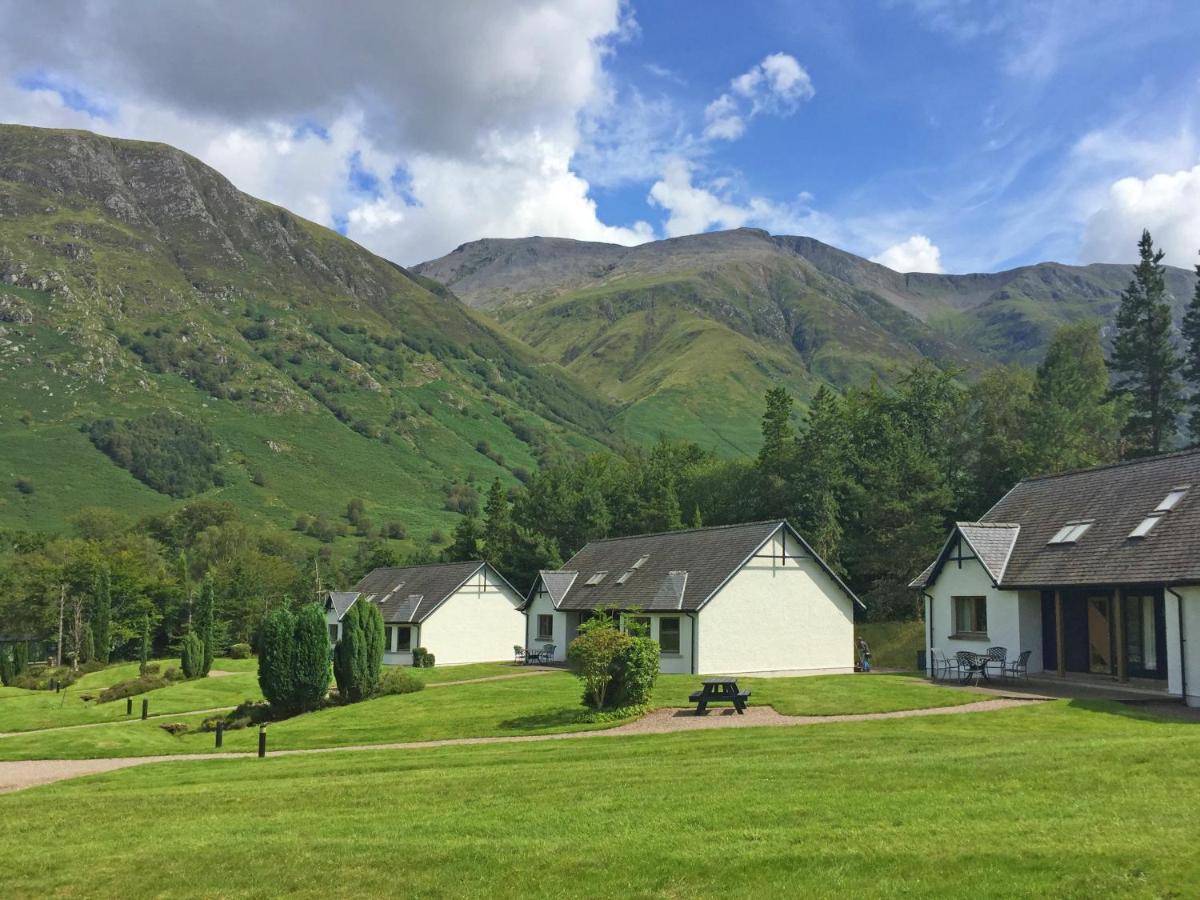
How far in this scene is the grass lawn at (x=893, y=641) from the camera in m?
47.9

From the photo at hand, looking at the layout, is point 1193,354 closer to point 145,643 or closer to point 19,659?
point 145,643

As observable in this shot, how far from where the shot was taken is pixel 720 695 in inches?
1057

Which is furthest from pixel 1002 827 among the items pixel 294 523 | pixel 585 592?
pixel 294 523

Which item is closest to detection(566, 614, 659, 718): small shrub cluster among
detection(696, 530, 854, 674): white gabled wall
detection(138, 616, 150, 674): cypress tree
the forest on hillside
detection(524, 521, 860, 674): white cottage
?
detection(524, 521, 860, 674): white cottage

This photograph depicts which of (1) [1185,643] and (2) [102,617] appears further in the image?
(2) [102,617]

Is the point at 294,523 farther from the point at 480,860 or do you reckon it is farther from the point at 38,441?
the point at 480,860

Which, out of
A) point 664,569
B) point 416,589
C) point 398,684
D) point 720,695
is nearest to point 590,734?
point 720,695

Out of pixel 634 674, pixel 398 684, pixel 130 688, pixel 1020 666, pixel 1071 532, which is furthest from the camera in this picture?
pixel 130 688

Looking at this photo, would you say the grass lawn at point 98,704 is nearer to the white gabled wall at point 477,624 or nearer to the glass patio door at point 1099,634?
the white gabled wall at point 477,624

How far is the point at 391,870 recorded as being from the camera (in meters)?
10.8

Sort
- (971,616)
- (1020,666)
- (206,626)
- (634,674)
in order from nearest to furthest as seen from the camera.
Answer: (634,674)
(1020,666)
(971,616)
(206,626)

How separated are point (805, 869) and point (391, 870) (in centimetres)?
478

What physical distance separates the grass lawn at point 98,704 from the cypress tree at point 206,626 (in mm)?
4164

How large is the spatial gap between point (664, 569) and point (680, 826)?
3321cm
